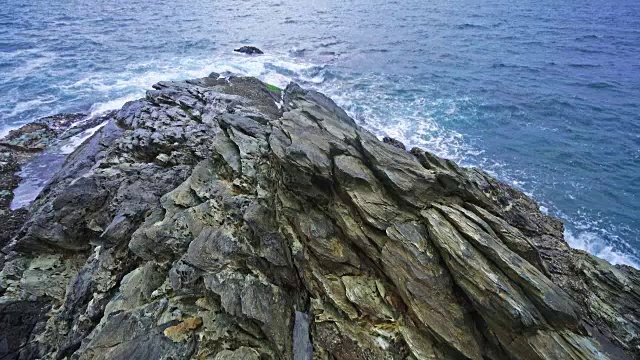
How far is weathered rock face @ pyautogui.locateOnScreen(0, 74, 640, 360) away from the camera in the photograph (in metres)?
12.2

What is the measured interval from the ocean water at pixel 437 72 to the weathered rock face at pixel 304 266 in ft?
44.5

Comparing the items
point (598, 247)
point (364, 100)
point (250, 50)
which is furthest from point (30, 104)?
point (598, 247)

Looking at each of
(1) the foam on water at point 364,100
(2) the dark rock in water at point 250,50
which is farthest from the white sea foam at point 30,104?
(2) the dark rock in water at point 250,50

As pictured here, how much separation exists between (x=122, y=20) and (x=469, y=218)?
8680 centimetres

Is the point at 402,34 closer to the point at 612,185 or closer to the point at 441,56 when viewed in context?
the point at 441,56

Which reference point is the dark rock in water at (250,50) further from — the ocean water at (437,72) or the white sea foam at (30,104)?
the white sea foam at (30,104)

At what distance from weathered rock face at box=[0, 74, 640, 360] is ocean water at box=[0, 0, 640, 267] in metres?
13.6

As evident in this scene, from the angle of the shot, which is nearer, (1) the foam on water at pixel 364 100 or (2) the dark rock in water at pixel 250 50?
(1) the foam on water at pixel 364 100

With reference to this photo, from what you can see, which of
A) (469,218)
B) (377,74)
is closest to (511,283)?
(469,218)

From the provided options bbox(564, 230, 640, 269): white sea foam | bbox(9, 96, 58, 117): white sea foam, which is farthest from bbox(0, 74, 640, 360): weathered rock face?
bbox(9, 96, 58, 117): white sea foam

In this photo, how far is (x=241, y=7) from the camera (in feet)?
313

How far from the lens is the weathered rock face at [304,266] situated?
12242 millimetres

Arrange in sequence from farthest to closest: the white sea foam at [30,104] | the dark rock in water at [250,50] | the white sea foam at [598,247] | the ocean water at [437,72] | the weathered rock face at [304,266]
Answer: the dark rock in water at [250,50]
the white sea foam at [30,104]
the ocean water at [437,72]
the white sea foam at [598,247]
the weathered rock face at [304,266]

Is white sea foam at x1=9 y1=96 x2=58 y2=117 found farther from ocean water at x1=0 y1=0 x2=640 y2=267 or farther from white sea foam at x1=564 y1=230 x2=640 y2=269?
white sea foam at x1=564 y1=230 x2=640 y2=269
